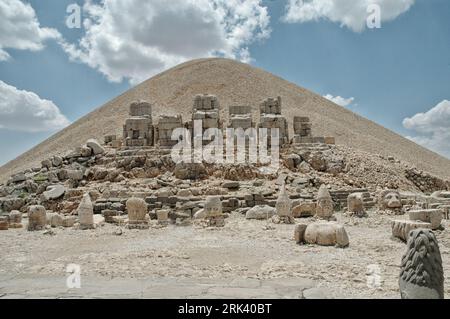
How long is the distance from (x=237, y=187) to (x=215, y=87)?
29.7 meters

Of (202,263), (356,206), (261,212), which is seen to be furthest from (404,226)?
(261,212)

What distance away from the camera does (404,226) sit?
30.8 ft

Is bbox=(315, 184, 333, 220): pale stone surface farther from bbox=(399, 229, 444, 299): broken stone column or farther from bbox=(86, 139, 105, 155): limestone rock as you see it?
bbox=(86, 139, 105, 155): limestone rock

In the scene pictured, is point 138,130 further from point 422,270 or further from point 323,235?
point 422,270

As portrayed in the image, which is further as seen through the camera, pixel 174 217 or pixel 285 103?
pixel 285 103

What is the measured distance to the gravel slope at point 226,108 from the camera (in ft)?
126

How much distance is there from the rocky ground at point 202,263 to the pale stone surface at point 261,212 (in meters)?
1.44

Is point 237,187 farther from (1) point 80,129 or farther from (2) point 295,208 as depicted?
(1) point 80,129

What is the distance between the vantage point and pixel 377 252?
8469mm

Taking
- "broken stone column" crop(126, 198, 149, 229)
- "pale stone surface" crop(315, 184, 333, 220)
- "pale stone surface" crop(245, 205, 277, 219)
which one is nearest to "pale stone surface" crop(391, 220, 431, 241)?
"pale stone surface" crop(315, 184, 333, 220)
